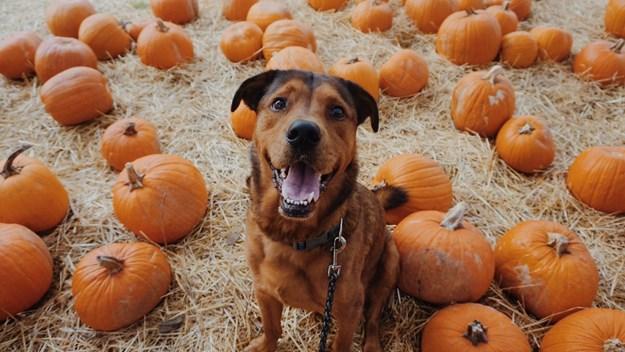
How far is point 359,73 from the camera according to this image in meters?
4.88

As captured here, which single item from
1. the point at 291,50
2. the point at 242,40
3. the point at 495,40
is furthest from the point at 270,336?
the point at 495,40

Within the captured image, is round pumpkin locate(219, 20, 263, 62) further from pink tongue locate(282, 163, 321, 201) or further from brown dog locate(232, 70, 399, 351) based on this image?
pink tongue locate(282, 163, 321, 201)

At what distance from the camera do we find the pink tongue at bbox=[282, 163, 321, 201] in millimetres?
2279

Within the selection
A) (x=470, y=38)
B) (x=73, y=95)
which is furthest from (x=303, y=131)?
(x=470, y=38)

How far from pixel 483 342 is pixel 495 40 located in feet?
14.4

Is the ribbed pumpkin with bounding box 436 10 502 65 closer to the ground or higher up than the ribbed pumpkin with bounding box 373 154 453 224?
higher up

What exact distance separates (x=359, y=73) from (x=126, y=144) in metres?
2.63

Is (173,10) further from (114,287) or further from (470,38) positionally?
(114,287)

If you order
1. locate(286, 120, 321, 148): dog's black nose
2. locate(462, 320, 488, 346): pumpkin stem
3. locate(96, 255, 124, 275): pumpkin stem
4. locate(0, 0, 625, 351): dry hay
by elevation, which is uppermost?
locate(286, 120, 321, 148): dog's black nose

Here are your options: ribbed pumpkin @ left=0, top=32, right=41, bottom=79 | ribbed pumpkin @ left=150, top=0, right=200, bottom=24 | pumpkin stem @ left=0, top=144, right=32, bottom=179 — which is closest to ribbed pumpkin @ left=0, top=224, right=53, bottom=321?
pumpkin stem @ left=0, top=144, right=32, bottom=179

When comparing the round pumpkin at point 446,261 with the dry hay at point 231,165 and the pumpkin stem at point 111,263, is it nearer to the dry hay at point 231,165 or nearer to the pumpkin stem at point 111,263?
the dry hay at point 231,165

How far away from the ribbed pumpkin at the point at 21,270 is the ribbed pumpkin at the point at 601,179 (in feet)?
15.4

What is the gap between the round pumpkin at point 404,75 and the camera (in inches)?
204

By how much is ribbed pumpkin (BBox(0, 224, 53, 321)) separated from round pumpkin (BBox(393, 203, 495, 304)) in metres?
2.69
